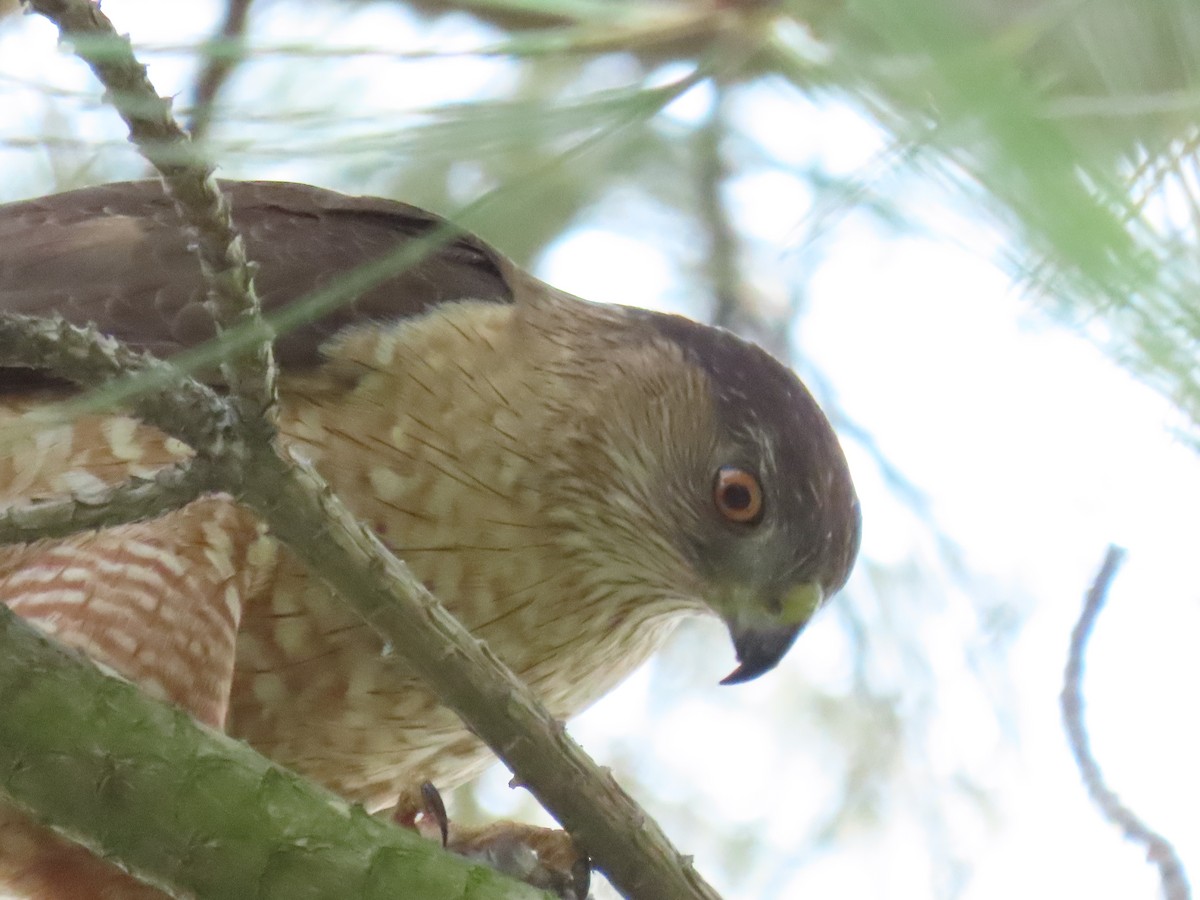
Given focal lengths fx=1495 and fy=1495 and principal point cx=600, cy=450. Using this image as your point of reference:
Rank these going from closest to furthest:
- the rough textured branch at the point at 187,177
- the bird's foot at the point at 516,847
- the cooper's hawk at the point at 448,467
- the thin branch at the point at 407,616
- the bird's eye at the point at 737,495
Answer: the rough textured branch at the point at 187,177, the thin branch at the point at 407,616, the bird's foot at the point at 516,847, the cooper's hawk at the point at 448,467, the bird's eye at the point at 737,495

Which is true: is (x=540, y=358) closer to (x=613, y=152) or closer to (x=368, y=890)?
(x=368, y=890)

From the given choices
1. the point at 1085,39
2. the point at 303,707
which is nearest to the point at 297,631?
the point at 303,707

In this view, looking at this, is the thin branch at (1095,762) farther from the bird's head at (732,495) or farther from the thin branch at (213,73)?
the thin branch at (213,73)

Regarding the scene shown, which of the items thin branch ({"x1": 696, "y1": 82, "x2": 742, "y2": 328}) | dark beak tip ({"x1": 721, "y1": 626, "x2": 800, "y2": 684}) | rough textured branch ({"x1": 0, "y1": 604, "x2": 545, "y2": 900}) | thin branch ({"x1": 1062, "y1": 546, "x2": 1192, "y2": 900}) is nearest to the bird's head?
dark beak tip ({"x1": 721, "y1": 626, "x2": 800, "y2": 684})

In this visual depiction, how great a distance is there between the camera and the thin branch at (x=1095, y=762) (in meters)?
2.32

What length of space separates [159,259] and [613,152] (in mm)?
1700

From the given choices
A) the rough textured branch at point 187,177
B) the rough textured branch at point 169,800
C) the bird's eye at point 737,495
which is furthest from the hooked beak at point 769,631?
the rough textured branch at point 187,177

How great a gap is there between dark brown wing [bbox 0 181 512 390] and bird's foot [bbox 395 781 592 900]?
2.64ft

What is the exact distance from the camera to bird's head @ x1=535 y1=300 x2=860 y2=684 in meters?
2.70

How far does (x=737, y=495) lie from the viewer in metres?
A: 2.74

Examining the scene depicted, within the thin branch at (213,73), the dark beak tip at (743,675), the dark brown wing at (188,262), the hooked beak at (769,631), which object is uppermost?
the dark brown wing at (188,262)

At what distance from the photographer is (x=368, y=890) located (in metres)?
1.73

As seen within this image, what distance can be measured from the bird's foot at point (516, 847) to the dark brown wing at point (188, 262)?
805 millimetres

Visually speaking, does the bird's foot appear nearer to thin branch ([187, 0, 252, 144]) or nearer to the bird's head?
the bird's head
